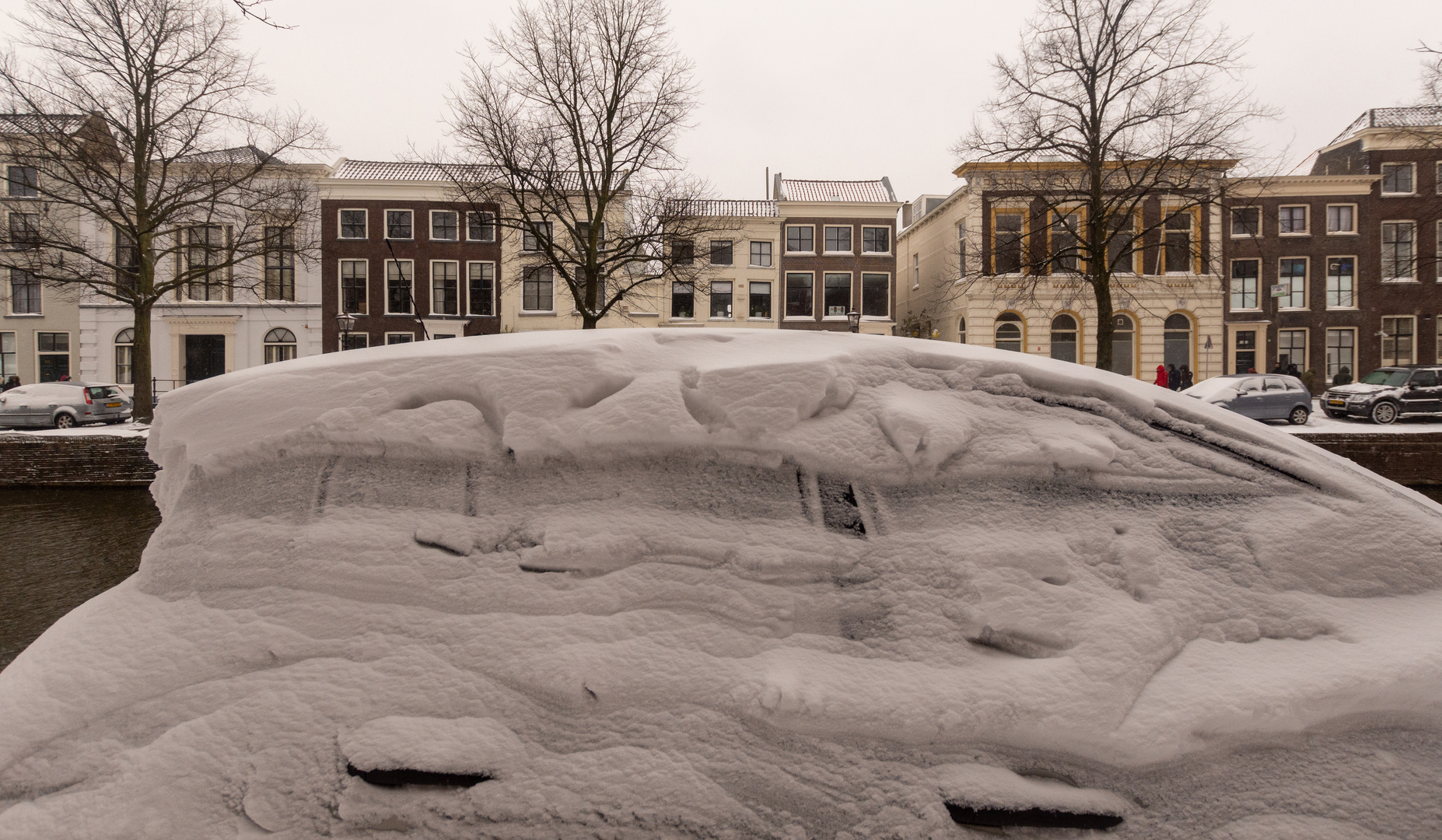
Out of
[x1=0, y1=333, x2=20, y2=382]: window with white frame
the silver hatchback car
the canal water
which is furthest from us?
[x1=0, y1=333, x2=20, y2=382]: window with white frame

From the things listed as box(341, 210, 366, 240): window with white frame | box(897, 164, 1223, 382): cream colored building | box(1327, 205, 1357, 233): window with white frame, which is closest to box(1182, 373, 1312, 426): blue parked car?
box(897, 164, 1223, 382): cream colored building

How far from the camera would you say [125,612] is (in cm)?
152

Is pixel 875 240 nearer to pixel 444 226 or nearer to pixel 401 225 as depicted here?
pixel 444 226

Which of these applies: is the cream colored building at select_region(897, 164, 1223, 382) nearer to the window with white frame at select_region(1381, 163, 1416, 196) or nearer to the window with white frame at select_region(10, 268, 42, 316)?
the window with white frame at select_region(1381, 163, 1416, 196)

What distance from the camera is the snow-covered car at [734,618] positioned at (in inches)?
50.4

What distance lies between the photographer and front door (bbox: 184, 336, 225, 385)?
26.6 m

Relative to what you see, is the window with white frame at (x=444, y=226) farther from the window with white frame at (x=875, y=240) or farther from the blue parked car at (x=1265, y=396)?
the blue parked car at (x=1265, y=396)

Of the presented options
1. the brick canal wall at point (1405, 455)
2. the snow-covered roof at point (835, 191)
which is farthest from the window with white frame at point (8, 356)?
the brick canal wall at point (1405, 455)

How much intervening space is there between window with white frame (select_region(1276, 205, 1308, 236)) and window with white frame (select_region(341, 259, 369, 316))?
111 feet

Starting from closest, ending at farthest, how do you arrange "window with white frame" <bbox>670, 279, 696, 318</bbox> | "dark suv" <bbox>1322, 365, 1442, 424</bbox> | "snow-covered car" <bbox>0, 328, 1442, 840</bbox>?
1. "snow-covered car" <bbox>0, 328, 1442, 840</bbox>
2. "dark suv" <bbox>1322, 365, 1442, 424</bbox>
3. "window with white frame" <bbox>670, 279, 696, 318</bbox>

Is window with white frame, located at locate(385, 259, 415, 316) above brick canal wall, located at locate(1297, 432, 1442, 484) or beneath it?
above

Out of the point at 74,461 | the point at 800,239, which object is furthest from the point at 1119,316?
the point at 74,461

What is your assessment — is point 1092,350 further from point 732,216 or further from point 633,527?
point 633,527

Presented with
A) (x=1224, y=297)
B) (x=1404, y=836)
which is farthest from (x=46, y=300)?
(x=1224, y=297)
